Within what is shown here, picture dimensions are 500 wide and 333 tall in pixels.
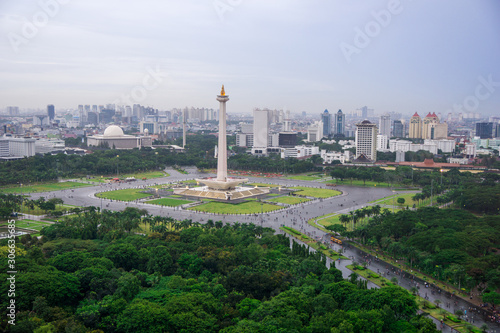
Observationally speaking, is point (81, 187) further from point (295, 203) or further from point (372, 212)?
point (372, 212)

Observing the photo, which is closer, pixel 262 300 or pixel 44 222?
pixel 262 300

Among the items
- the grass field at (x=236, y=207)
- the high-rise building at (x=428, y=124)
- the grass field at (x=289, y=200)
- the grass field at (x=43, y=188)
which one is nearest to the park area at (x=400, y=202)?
the grass field at (x=289, y=200)

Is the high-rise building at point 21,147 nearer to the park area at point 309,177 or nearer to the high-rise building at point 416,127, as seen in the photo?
the park area at point 309,177

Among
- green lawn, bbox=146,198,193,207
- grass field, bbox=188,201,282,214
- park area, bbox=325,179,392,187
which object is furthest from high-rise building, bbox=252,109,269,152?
grass field, bbox=188,201,282,214

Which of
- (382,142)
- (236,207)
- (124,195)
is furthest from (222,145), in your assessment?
(382,142)

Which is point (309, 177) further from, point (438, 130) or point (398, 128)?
point (398, 128)

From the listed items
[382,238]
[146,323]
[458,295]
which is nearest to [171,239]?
[146,323]
